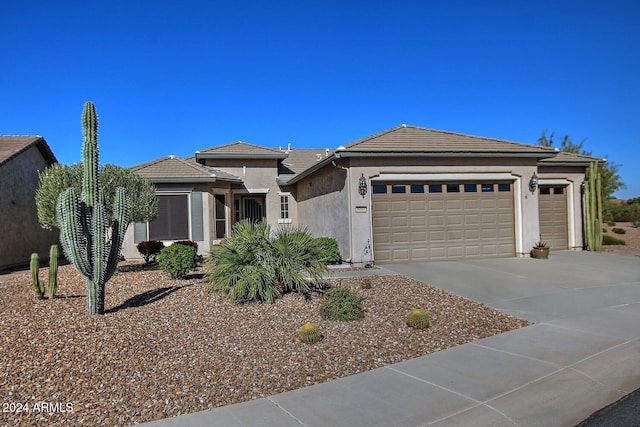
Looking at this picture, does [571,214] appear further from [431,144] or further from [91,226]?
[91,226]

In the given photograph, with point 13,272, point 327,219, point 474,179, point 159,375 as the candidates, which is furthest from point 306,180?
point 159,375

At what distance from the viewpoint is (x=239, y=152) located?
2042 cm

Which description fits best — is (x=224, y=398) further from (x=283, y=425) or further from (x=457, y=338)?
(x=457, y=338)

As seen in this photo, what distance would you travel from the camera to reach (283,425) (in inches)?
158

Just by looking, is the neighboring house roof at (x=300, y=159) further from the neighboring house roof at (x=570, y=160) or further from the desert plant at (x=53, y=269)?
the desert plant at (x=53, y=269)

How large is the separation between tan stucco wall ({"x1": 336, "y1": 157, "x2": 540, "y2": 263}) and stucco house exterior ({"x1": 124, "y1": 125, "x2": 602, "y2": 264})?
0.03m

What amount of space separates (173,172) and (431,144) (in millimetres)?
9570

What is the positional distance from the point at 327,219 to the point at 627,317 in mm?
9811

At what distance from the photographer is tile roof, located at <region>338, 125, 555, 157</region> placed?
538 inches

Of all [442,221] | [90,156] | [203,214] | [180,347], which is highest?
[90,156]

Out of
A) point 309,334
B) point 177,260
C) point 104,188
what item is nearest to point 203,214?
point 104,188

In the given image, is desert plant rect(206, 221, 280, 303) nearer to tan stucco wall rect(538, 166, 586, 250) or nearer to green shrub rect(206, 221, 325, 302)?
green shrub rect(206, 221, 325, 302)

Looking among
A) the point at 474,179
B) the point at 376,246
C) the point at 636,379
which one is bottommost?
the point at 636,379

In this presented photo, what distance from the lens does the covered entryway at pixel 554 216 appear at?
683 inches
